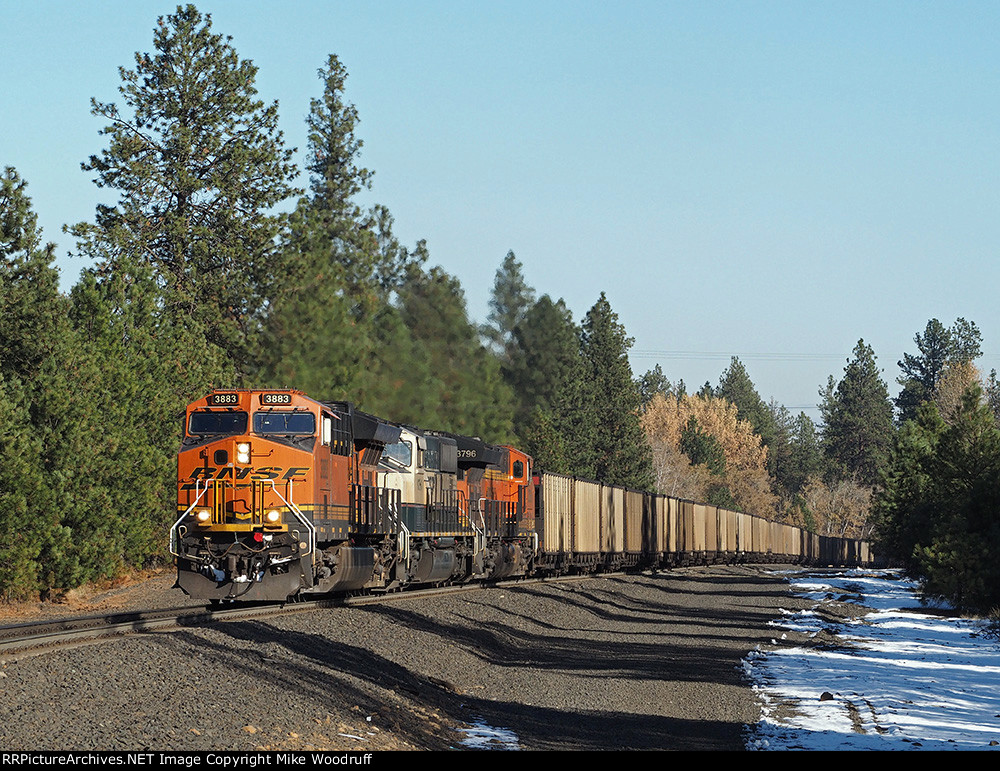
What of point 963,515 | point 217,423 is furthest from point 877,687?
point 963,515

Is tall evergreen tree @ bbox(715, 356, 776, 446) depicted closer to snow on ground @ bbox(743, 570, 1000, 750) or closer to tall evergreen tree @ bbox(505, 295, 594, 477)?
tall evergreen tree @ bbox(505, 295, 594, 477)

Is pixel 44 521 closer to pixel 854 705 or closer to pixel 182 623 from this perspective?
pixel 182 623

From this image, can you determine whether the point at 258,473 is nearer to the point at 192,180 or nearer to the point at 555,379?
the point at 192,180

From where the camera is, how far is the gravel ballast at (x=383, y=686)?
37.0 ft

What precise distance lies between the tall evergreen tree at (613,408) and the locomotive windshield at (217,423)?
3058 inches

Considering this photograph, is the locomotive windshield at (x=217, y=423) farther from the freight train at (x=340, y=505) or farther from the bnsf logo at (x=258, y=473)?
the bnsf logo at (x=258, y=473)

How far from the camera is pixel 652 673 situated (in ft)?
62.1

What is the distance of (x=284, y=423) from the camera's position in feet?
68.9

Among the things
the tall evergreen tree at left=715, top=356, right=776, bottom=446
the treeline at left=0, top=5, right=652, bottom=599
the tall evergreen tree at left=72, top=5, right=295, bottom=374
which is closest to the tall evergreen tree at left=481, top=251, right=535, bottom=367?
the treeline at left=0, top=5, right=652, bottom=599

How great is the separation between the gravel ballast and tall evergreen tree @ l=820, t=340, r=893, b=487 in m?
149

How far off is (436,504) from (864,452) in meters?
150

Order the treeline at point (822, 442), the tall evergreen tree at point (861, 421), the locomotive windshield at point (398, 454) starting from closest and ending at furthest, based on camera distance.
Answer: the locomotive windshield at point (398, 454)
the treeline at point (822, 442)
the tall evergreen tree at point (861, 421)

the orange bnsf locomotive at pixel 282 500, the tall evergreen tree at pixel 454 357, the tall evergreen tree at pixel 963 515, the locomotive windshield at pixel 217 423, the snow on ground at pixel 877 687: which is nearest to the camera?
the snow on ground at pixel 877 687

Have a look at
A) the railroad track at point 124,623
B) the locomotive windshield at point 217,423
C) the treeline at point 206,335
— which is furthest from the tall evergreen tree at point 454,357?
the locomotive windshield at point 217,423
